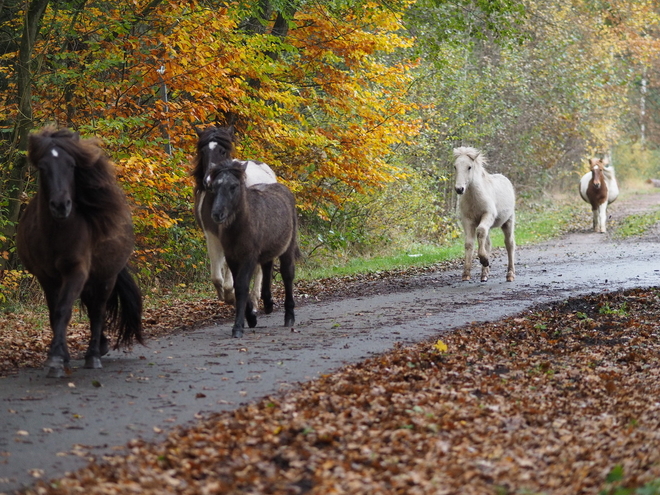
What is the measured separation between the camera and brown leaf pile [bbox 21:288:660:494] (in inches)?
186

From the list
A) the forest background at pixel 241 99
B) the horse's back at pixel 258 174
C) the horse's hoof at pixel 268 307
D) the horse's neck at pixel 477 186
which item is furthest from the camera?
the horse's neck at pixel 477 186

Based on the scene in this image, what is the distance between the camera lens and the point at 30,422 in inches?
238

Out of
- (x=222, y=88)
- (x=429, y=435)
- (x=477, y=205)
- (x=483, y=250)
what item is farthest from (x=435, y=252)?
(x=429, y=435)

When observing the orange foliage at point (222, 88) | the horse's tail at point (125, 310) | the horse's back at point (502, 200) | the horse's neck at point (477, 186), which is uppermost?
the orange foliage at point (222, 88)

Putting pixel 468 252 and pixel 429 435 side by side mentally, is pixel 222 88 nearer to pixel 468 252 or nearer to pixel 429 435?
pixel 468 252

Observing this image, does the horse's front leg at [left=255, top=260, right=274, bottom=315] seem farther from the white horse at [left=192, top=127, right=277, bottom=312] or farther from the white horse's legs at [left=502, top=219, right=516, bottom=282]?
the white horse's legs at [left=502, top=219, right=516, bottom=282]

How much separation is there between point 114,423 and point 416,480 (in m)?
2.40

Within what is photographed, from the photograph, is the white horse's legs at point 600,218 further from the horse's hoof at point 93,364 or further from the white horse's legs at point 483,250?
the horse's hoof at point 93,364

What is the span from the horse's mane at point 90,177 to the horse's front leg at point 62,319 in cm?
58

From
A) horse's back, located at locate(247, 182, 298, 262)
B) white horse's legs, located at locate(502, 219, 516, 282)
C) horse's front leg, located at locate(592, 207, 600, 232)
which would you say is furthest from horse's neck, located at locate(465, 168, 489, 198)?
horse's front leg, located at locate(592, 207, 600, 232)

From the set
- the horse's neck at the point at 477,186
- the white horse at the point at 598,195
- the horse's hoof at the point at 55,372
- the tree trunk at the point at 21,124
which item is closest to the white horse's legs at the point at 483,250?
the horse's neck at the point at 477,186

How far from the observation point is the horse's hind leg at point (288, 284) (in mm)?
10867

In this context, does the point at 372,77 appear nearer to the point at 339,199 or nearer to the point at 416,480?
the point at 339,199

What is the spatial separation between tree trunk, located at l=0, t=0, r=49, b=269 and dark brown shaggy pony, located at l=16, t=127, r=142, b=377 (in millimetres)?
4192
